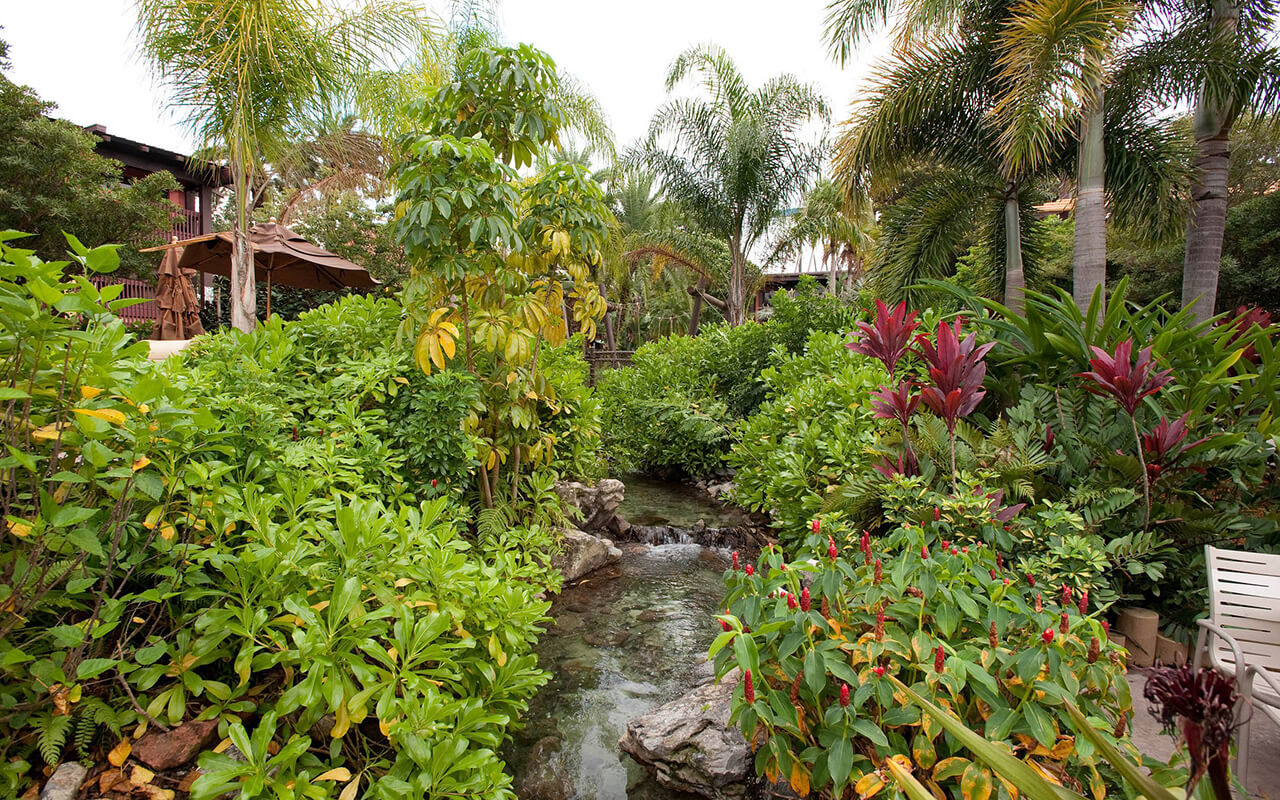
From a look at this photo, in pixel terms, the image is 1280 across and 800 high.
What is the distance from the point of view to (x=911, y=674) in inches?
78.6

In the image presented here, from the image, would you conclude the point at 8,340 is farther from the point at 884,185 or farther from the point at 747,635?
the point at 884,185

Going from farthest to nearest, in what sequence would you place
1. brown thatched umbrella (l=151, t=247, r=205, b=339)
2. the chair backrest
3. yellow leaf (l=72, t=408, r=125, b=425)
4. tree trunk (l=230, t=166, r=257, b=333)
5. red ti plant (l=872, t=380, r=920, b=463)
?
1. brown thatched umbrella (l=151, t=247, r=205, b=339)
2. tree trunk (l=230, t=166, r=257, b=333)
3. red ti plant (l=872, t=380, r=920, b=463)
4. the chair backrest
5. yellow leaf (l=72, t=408, r=125, b=425)

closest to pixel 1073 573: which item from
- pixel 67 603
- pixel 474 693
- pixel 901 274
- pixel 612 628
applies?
pixel 474 693

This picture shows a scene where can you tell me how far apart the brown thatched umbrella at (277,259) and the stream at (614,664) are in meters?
6.93

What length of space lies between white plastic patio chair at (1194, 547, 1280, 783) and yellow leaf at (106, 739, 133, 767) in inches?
133

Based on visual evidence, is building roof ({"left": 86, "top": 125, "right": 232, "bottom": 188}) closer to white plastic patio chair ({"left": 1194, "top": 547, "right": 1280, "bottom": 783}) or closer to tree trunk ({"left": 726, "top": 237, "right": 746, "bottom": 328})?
tree trunk ({"left": 726, "top": 237, "right": 746, "bottom": 328})

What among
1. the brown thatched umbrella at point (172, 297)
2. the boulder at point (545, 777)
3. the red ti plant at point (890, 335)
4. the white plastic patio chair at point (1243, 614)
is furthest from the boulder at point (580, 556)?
the brown thatched umbrella at point (172, 297)

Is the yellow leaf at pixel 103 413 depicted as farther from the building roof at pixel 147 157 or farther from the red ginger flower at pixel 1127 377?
the building roof at pixel 147 157

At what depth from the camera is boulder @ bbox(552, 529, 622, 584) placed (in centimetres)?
481

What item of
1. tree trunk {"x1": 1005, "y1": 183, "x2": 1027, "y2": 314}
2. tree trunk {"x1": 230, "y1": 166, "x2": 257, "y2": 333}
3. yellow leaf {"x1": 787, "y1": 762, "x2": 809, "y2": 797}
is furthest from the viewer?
tree trunk {"x1": 1005, "y1": 183, "x2": 1027, "y2": 314}

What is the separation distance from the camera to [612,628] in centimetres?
418

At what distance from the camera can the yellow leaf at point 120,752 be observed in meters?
1.64

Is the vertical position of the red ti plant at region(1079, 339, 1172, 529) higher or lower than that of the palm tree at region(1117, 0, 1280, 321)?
lower

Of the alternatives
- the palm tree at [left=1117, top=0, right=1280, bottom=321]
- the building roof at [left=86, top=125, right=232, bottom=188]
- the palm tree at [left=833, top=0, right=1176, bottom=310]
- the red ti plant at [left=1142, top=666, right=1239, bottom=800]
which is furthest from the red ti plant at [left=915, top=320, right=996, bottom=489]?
the building roof at [left=86, top=125, right=232, bottom=188]
